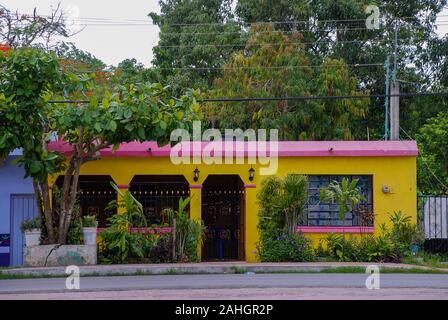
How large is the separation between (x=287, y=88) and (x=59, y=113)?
1699 cm

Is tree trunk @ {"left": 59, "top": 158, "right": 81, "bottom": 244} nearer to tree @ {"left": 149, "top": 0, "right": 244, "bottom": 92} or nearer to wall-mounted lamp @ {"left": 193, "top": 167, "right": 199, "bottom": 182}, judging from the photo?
wall-mounted lamp @ {"left": 193, "top": 167, "right": 199, "bottom": 182}

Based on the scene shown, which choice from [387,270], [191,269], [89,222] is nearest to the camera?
[387,270]

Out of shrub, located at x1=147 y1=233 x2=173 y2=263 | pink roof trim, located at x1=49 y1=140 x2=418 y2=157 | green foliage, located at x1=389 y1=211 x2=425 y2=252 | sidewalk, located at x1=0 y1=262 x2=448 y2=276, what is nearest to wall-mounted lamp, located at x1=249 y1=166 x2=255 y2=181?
pink roof trim, located at x1=49 y1=140 x2=418 y2=157

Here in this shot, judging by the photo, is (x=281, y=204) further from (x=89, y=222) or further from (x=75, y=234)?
(x=75, y=234)

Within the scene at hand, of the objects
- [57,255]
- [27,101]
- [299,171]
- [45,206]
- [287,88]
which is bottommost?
[57,255]

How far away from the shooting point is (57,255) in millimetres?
21062

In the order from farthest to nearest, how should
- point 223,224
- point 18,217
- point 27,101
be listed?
point 223,224, point 18,217, point 27,101

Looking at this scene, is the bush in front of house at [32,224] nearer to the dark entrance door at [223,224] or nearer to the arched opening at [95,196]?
the arched opening at [95,196]

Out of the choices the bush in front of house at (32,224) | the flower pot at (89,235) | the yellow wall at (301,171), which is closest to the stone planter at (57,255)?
the flower pot at (89,235)

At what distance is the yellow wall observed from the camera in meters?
23.0

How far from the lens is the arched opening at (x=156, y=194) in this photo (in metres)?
23.4

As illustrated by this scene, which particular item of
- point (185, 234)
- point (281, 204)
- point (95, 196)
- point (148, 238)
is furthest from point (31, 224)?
point (281, 204)

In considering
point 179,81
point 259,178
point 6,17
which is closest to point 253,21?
point 179,81

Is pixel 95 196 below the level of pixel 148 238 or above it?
above
